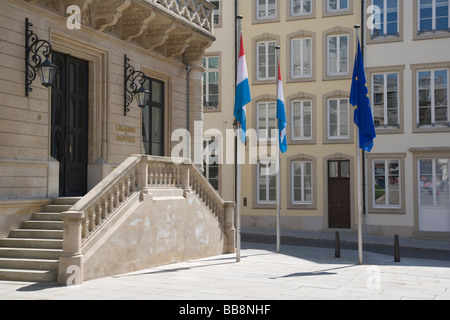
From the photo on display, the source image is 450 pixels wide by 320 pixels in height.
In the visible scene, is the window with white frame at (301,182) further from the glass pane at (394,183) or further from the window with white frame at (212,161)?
the window with white frame at (212,161)

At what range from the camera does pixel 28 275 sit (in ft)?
33.6

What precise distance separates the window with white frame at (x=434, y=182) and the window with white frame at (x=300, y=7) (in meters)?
8.93

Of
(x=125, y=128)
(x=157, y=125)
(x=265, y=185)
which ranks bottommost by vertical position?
(x=265, y=185)

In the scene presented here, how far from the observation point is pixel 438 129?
83.8 ft

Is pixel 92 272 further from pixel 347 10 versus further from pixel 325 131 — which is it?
pixel 347 10

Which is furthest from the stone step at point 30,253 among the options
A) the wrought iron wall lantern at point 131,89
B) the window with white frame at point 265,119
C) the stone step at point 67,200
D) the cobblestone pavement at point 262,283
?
the window with white frame at point 265,119

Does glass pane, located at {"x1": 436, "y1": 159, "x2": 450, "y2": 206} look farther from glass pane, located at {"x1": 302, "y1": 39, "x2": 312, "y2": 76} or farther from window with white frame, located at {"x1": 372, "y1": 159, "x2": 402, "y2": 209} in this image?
glass pane, located at {"x1": 302, "y1": 39, "x2": 312, "y2": 76}

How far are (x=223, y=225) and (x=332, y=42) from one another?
14517 millimetres

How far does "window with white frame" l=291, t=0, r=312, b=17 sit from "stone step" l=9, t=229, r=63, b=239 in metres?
20.1

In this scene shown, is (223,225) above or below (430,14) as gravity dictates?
below

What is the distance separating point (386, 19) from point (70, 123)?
17.9m

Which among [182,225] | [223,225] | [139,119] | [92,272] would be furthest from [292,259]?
[92,272]

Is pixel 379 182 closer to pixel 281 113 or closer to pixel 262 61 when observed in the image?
pixel 262 61

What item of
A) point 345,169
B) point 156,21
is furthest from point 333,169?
point 156,21
